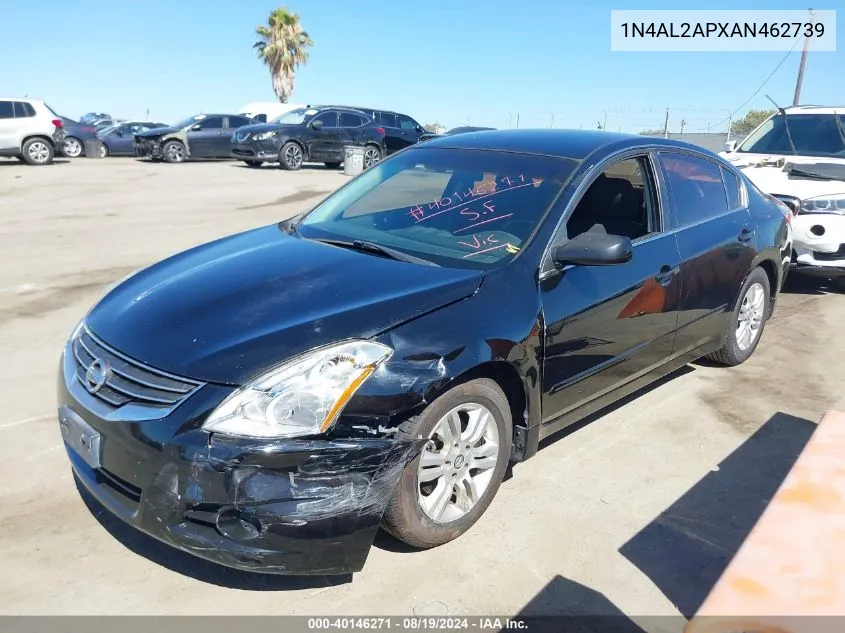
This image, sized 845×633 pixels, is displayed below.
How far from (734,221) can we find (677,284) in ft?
3.25

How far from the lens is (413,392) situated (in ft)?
8.57

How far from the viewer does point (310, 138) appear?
19406 mm

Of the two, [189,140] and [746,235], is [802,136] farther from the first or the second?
[189,140]

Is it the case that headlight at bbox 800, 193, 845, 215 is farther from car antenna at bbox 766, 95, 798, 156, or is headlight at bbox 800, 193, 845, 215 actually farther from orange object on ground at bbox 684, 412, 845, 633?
orange object on ground at bbox 684, 412, 845, 633

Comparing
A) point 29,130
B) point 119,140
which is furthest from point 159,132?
point 29,130

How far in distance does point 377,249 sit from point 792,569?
2.15m

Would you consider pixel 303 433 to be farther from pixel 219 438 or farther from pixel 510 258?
pixel 510 258

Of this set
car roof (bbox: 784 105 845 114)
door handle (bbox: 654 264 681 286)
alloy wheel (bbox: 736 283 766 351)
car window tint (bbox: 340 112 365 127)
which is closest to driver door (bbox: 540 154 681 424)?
door handle (bbox: 654 264 681 286)

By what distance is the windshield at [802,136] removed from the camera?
810 cm

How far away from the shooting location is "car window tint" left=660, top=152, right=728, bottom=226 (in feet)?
13.8

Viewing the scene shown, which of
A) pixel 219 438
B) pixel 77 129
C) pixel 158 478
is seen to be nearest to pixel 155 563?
pixel 158 478

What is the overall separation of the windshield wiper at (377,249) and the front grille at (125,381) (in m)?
1.20

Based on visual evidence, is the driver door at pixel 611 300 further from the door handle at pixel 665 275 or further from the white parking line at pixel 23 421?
the white parking line at pixel 23 421

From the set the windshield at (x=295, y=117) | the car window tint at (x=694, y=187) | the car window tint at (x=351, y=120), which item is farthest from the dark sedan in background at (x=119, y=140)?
the car window tint at (x=694, y=187)
